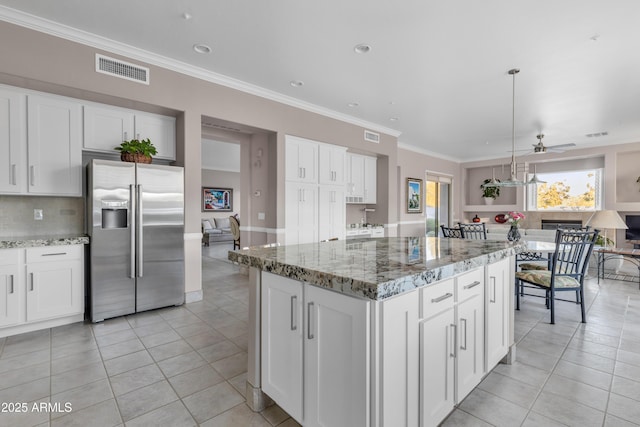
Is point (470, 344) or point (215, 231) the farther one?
point (215, 231)

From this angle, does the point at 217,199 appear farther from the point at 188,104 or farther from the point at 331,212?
the point at 188,104

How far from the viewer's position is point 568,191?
809cm

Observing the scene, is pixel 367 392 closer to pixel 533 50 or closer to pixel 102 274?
pixel 102 274

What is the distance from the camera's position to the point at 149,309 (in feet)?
11.3

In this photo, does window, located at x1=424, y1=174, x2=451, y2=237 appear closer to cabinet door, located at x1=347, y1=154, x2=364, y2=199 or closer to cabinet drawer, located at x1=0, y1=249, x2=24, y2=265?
cabinet door, located at x1=347, y1=154, x2=364, y2=199

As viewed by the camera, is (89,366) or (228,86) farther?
(228,86)

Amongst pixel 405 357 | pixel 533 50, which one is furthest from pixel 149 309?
pixel 533 50

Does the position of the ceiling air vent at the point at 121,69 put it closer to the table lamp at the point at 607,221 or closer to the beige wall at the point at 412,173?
the beige wall at the point at 412,173

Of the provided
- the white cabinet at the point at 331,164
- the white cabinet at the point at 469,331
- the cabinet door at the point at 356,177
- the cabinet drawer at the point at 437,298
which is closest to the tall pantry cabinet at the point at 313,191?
the white cabinet at the point at 331,164

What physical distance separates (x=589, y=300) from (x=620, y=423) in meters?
2.88

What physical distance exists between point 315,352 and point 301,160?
386 cm

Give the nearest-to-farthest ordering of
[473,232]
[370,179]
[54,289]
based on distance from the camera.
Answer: [54,289] → [473,232] → [370,179]

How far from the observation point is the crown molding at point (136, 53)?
8.89 feet

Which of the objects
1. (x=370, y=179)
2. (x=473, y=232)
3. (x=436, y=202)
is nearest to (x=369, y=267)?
(x=473, y=232)
